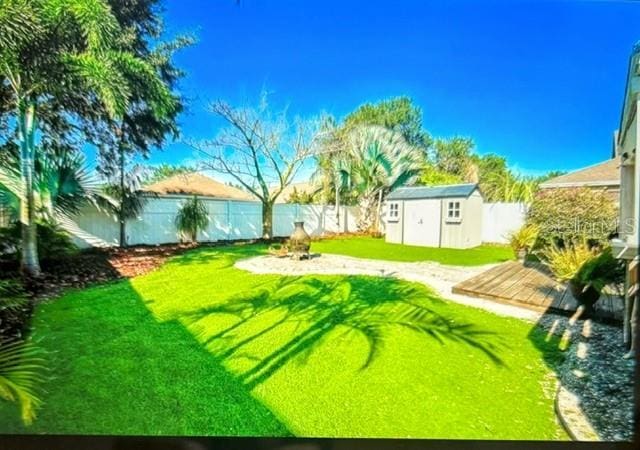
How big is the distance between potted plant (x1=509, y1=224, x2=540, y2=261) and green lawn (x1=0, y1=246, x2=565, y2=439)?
0.41 m

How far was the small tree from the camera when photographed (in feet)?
5.77

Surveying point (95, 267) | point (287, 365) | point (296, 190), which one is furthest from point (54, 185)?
point (287, 365)

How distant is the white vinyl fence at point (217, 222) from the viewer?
1.74 m

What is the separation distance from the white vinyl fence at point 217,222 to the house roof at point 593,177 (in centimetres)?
111

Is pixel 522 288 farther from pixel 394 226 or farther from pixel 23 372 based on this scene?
pixel 23 372

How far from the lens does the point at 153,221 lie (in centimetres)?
188

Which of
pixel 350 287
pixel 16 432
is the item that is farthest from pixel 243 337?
pixel 16 432

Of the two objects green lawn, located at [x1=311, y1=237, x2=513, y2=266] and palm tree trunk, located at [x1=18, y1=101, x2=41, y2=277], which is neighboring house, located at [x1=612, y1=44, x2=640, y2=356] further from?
palm tree trunk, located at [x1=18, y1=101, x2=41, y2=277]

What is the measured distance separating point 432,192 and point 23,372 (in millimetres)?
2335

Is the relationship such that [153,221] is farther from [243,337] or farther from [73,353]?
[243,337]

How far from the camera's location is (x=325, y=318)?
5.55ft

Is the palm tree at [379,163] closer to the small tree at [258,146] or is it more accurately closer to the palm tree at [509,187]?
the small tree at [258,146]

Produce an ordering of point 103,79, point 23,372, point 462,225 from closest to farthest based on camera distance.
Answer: point 23,372, point 103,79, point 462,225

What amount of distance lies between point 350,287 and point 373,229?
40 cm
